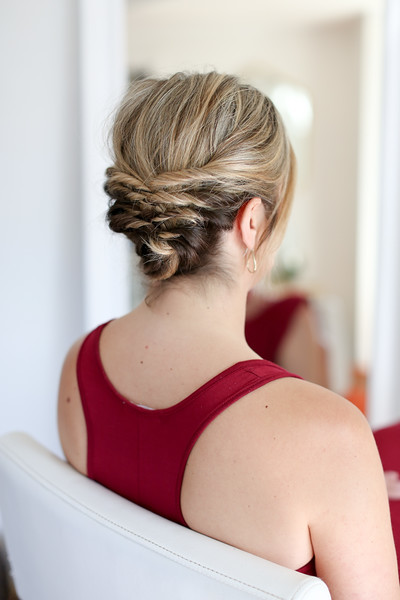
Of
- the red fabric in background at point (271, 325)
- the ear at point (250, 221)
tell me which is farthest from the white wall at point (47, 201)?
the ear at point (250, 221)

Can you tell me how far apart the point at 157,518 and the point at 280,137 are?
512mm

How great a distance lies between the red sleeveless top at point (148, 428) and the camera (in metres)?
0.71

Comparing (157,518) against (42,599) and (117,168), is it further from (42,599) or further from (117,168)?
(117,168)

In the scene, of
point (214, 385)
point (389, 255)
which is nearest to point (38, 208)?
point (389, 255)

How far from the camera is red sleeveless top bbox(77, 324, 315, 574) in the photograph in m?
0.71

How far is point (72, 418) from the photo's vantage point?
2.98 ft

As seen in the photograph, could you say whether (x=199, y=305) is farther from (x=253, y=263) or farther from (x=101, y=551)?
(x=101, y=551)

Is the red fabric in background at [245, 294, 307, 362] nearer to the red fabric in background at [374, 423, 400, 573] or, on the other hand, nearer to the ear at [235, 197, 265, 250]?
the red fabric in background at [374, 423, 400, 573]

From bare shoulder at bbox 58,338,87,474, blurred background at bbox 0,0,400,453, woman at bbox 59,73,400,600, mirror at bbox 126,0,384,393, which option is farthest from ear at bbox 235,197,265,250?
mirror at bbox 126,0,384,393

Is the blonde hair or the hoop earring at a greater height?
the blonde hair

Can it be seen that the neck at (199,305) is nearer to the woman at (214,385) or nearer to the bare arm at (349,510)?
the woman at (214,385)

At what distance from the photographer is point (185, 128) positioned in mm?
751

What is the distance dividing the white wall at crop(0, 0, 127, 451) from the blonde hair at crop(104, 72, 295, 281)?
1123 millimetres

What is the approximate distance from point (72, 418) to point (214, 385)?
0.29 meters
